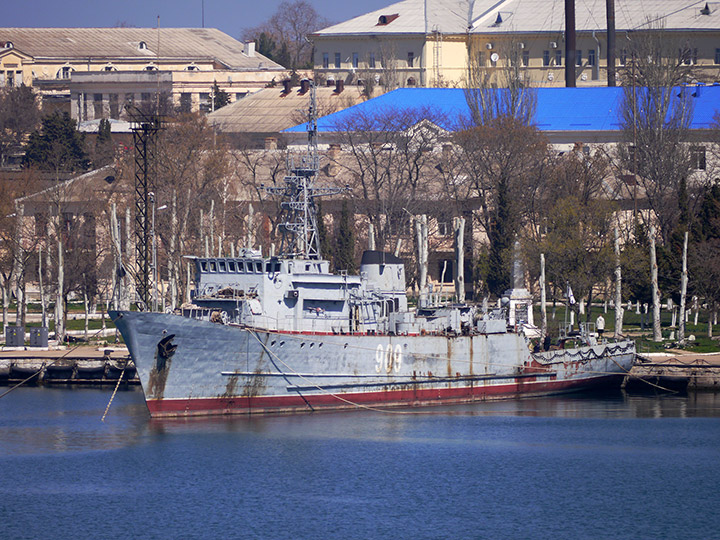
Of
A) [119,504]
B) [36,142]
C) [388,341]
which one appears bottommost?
[119,504]

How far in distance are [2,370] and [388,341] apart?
19.6 meters

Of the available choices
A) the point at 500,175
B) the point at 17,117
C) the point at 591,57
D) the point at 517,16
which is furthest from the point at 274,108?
the point at 500,175

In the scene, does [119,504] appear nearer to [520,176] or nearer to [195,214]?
[195,214]

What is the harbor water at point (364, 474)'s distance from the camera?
111ft

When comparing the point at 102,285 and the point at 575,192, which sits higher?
the point at 575,192

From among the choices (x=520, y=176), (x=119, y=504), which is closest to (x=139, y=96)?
(x=520, y=176)

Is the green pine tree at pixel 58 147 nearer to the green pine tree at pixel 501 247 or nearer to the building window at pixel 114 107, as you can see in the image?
the building window at pixel 114 107

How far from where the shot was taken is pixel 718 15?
433ft

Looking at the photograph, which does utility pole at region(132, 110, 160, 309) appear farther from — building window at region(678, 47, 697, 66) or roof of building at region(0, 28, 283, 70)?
roof of building at region(0, 28, 283, 70)

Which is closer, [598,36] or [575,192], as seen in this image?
[575,192]

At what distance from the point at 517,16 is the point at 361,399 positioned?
313 feet

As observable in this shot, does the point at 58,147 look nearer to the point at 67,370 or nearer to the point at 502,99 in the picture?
the point at 502,99

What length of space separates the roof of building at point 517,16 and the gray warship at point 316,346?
268 feet

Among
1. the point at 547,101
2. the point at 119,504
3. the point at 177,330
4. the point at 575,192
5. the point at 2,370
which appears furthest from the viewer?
the point at 547,101
